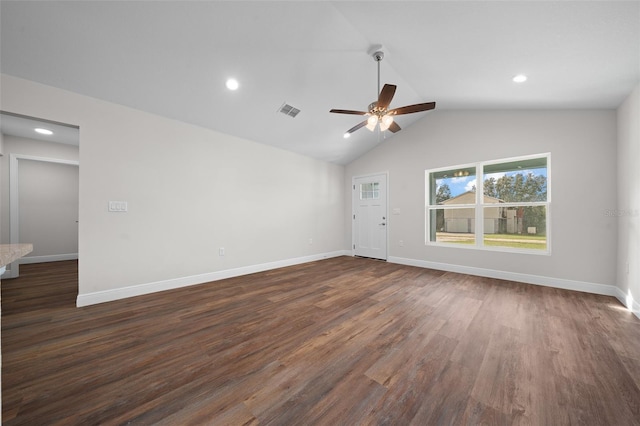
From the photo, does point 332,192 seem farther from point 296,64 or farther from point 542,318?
point 542,318

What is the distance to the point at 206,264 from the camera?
3.83m

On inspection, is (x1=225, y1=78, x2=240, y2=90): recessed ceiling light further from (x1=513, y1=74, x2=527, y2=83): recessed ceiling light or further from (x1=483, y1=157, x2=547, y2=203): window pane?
(x1=483, y1=157, x2=547, y2=203): window pane

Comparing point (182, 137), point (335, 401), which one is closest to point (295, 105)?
point (182, 137)

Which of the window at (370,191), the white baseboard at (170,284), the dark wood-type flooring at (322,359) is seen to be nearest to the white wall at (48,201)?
the dark wood-type flooring at (322,359)

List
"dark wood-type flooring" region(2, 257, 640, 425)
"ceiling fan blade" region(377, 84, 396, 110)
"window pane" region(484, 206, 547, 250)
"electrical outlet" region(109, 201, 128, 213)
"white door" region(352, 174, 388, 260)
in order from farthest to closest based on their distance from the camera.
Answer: "white door" region(352, 174, 388, 260) → "window pane" region(484, 206, 547, 250) → "electrical outlet" region(109, 201, 128, 213) → "ceiling fan blade" region(377, 84, 396, 110) → "dark wood-type flooring" region(2, 257, 640, 425)

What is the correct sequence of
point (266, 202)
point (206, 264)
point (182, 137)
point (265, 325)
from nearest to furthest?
point (265, 325), point (182, 137), point (206, 264), point (266, 202)

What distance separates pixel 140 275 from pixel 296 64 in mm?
3590

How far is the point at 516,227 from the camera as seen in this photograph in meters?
3.93

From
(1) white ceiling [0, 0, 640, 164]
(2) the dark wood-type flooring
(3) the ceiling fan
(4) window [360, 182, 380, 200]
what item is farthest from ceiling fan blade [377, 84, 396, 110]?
(4) window [360, 182, 380, 200]

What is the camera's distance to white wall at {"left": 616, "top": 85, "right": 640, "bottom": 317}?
2607 mm

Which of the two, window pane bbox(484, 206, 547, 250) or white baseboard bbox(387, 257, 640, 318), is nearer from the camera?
white baseboard bbox(387, 257, 640, 318)

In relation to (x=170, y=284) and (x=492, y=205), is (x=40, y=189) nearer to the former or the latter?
(x=170, y=284)

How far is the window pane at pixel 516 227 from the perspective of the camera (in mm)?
3715

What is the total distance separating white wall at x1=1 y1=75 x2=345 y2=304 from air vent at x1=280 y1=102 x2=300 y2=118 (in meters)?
1.03
